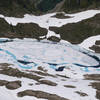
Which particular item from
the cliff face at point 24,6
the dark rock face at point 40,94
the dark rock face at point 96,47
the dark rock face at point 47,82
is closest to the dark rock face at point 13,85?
the dark rock face at point 40,94

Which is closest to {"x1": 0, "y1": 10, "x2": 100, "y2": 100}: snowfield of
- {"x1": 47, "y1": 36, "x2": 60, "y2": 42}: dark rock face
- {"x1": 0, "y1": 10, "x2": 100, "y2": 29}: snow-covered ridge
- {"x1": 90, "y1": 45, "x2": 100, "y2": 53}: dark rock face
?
{"x1": 0, "y1": 10, "x2": 100, "y2": 29}: snow-covered ridge

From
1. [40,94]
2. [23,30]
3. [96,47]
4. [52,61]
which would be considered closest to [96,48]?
[96,47]

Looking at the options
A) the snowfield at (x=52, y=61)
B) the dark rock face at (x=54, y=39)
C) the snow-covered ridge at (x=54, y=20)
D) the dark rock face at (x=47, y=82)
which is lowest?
the dark rock face at (x=47, y=82)

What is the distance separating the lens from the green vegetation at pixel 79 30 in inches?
1767

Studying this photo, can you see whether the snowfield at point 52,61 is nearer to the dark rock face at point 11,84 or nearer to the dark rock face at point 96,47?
the dark rock face at point 11,84

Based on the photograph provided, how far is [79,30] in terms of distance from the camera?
4678cm

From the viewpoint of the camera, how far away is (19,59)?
30.2 m

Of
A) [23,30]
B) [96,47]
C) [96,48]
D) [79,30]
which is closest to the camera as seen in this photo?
[96,48]

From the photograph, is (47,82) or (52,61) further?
(52,61)

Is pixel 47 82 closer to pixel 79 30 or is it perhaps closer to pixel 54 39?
pixel 54 39

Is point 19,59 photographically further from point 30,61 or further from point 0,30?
point 0,30

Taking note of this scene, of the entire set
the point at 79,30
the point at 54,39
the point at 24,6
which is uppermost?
the point at 24,6

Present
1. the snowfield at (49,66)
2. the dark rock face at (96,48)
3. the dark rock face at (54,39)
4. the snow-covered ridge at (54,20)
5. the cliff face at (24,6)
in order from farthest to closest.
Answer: the cliff face at (24,6) < the snow-covered ridge at (54,20) < the dark rock face at (54,39) < the dark rock face at (96,48) < the snowfield at (49,66)

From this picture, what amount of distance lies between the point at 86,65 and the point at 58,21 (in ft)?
71.8
